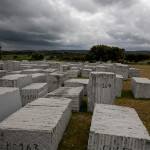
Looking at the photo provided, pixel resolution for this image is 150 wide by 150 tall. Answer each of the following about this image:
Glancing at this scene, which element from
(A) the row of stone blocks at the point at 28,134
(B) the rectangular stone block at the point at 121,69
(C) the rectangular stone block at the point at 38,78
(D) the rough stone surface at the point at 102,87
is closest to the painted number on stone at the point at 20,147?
(A) the row of stone blocks at the point at 28,134

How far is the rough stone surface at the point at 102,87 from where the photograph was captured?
34.1 ft

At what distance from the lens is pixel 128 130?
6141mm

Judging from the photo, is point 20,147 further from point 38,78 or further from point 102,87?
point 38,78

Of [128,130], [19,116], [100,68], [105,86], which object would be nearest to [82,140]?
[128,130]

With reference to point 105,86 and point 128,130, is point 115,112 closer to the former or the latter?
point 128,130

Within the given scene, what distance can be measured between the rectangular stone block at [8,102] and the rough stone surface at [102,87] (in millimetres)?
4866

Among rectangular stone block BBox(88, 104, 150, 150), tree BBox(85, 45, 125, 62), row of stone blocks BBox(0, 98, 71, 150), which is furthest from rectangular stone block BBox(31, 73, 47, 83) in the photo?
tree BBox(85, 45, 125, 62)

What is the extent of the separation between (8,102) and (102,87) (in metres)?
5.90

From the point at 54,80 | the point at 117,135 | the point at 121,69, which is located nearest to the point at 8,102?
the point at 117,135

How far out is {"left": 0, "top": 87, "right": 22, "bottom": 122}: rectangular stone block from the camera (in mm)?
7834

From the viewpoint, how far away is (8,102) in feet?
27.5

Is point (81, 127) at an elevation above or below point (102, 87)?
below

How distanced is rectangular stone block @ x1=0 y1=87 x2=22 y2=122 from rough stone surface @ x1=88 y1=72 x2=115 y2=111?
487cm

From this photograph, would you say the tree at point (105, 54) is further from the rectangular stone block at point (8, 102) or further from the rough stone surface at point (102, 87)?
the rectangular stone block at point (8, 102)
